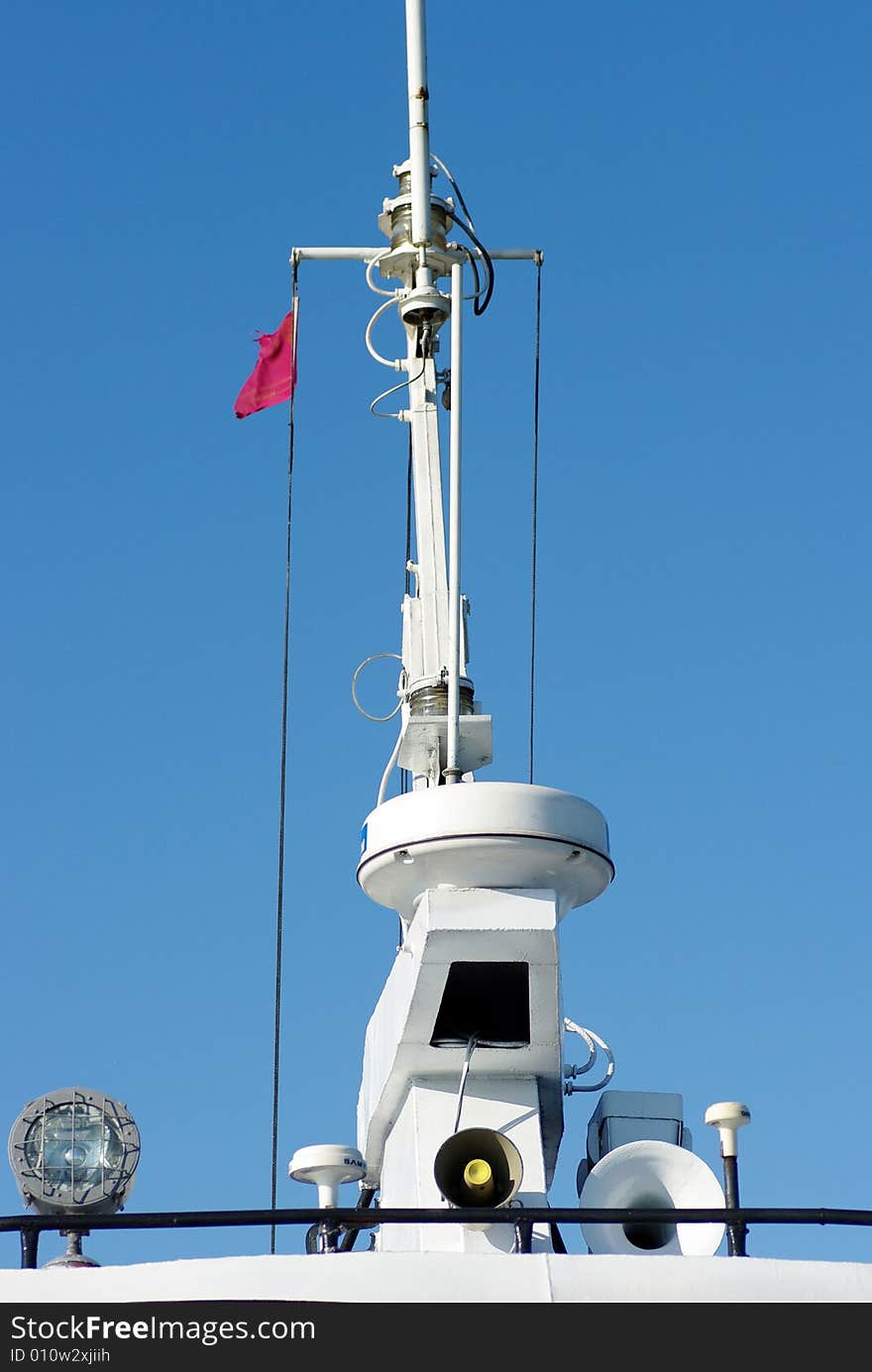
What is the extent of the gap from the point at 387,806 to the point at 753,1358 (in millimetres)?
4763

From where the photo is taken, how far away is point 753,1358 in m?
10.7

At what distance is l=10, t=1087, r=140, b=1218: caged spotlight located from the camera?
12.3m

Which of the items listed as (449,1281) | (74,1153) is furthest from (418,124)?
(449,1281)

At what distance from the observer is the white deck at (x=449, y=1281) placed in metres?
10.9

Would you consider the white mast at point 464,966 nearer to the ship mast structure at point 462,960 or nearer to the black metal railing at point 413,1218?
the ship mast structure at point 462,960

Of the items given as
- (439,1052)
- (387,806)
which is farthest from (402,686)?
(439,1052)

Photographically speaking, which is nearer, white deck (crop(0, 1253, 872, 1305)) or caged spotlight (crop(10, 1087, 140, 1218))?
white deck (crop(0, 1253, 872, 1305))

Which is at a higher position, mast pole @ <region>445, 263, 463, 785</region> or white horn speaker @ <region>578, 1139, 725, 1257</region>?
mast pole @ <region>445, 263, 463, 785</region>

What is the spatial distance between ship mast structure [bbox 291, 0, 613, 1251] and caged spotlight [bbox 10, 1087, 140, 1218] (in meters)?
2.11

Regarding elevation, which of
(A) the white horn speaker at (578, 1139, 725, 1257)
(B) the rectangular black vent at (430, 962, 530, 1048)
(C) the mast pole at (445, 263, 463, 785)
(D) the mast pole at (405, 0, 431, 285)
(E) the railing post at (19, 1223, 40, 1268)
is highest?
(D) the mast pole at (405, 0, 431, 285)

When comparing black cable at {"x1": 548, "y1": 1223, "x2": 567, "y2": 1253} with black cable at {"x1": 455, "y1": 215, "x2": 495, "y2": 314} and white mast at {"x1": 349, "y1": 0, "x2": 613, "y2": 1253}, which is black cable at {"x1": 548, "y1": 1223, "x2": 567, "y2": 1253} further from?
black cable at {"x1": 455, "y1": 215, "x2": 495, "y2": 314}

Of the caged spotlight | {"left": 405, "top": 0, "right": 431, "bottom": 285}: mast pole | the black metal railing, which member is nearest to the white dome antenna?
the black metal railing

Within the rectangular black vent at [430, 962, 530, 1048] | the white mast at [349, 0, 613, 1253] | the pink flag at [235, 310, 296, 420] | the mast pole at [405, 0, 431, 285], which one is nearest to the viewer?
the white mast at [349, 0, 613, 1253]

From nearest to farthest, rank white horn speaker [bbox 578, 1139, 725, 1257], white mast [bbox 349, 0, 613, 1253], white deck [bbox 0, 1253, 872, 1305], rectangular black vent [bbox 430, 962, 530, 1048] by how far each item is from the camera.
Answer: white deck [bbox 0, 1253, 872, 1305]
white horn speaker [bbox 578, 1139, 725, 1257]
white mast [bbox 349, 0, 613, 1253]
rectangular black vent [bbox 430, 962, 530, 1048]
